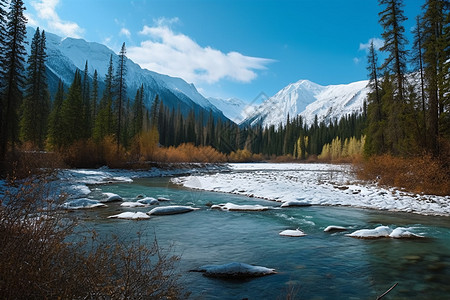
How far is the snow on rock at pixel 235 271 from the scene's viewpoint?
7.08 m

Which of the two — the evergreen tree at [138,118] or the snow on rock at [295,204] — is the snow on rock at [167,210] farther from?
the evergreen tree at [138,118]

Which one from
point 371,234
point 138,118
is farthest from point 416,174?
point 138,118

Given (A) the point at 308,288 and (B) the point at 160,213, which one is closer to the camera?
(A) the point at 308,288

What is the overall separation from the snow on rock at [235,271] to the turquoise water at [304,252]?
0.71ft

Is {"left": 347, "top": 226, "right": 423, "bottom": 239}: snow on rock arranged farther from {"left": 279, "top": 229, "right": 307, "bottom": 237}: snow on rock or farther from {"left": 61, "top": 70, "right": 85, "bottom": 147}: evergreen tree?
{"left": 61, "top": 70, "right": 85, "bottom": 147}: evergreen tree

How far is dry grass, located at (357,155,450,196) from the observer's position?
18547 millimetres

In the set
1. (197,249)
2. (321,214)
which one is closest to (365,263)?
(197,249)

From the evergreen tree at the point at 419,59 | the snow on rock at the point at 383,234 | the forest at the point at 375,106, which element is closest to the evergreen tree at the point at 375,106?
the forest at the point at 375,106

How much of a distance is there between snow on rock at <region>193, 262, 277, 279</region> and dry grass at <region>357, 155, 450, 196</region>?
16428mm

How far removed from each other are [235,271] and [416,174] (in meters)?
18.2

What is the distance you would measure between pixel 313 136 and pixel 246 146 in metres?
36.4

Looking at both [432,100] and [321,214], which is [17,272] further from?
[432,100]

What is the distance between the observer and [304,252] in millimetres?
9242

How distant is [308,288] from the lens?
21.5 feet
